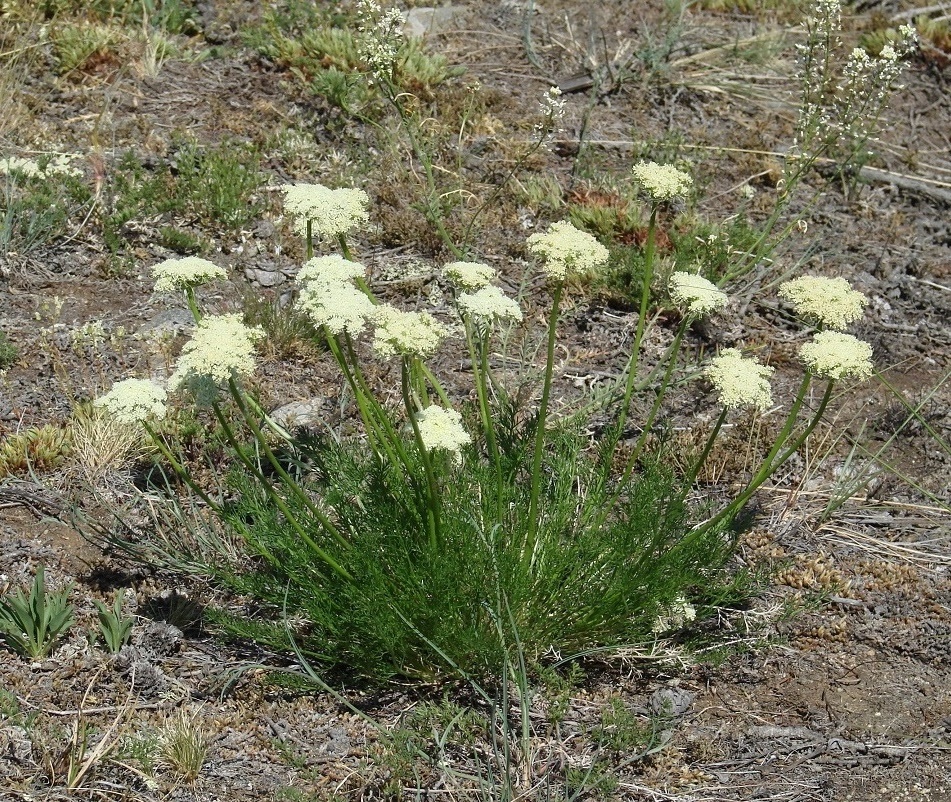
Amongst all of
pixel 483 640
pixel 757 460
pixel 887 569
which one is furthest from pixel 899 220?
pixel 483 640

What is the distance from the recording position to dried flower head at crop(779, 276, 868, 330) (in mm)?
3287

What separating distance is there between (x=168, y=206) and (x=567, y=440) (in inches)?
124

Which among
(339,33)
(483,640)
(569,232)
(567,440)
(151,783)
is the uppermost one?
(569,232)

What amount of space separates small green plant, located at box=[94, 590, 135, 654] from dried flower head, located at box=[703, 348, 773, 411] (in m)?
2.24

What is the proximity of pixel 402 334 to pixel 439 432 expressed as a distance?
303 mm

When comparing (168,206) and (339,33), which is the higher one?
(339,33)

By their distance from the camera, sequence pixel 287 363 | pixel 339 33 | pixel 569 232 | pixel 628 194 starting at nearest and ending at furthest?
pixel 569 232 < pixel 287 363 < pixel 628 194 < pixel 339 33

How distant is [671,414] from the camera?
5.09 meters

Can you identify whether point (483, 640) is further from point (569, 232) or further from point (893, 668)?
point (893, 668)

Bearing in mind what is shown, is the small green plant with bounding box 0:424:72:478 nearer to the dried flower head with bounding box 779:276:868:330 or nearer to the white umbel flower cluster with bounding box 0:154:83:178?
the white umbel flower cluster with bounding box 0:154:83:178

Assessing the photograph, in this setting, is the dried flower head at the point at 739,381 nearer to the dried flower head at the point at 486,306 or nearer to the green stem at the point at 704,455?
the green stem at the point at 704,455

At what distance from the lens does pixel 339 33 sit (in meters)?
7.15

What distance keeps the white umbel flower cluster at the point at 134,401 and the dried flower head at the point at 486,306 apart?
0.99m

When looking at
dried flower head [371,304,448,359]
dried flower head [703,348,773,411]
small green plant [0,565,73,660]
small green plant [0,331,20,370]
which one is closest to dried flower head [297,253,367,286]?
dried flower head [371,304,448,359]
